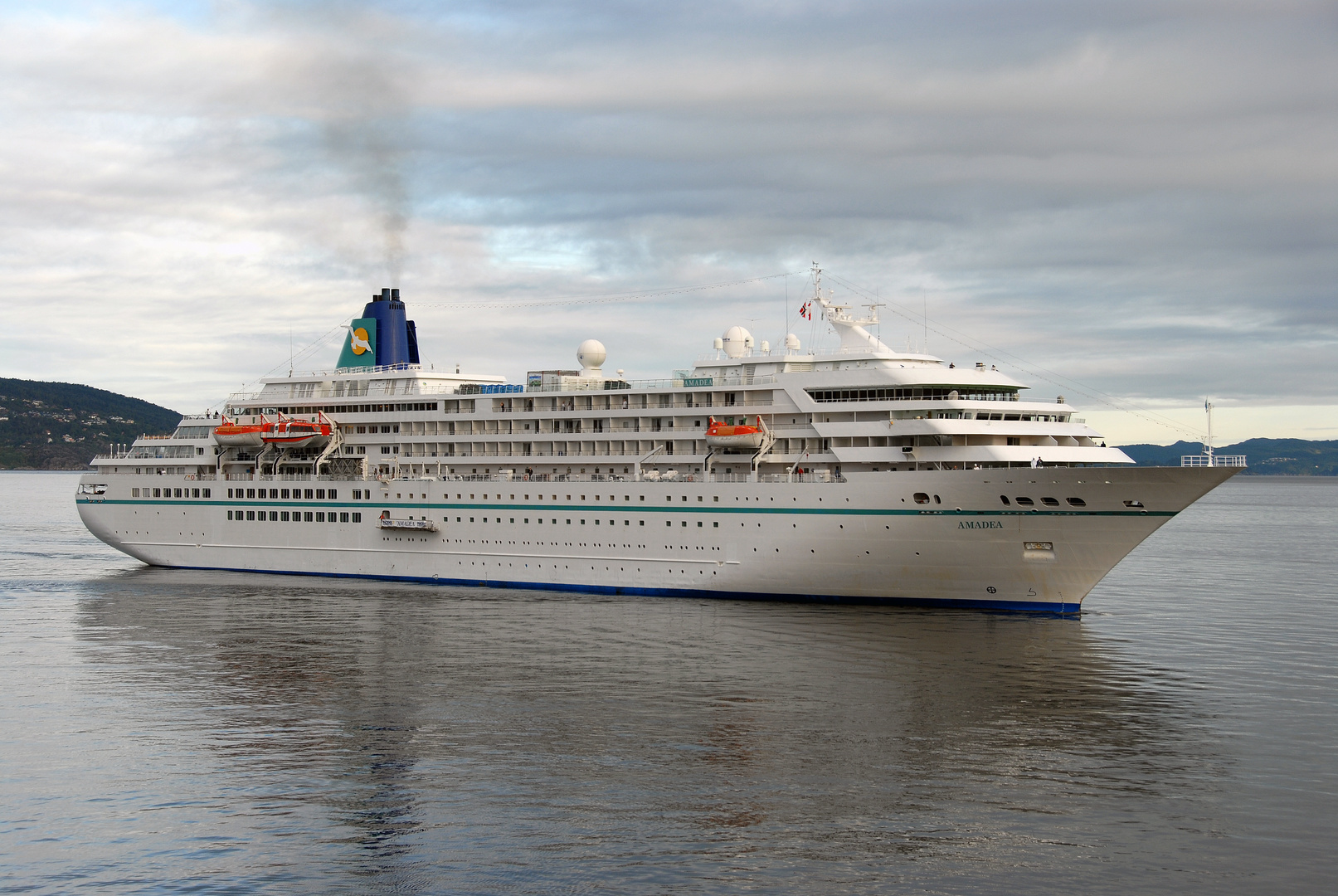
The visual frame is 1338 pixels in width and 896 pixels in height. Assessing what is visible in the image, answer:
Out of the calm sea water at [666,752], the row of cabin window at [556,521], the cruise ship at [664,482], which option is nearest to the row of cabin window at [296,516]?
the cruise ship at [664,482]

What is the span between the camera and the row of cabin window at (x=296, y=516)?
159 ft

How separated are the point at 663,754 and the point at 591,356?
2839 cm

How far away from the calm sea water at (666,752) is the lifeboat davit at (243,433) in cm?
1352

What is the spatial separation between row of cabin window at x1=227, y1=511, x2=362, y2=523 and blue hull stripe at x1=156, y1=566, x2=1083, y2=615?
89.0 inches

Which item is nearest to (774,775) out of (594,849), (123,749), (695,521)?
(594,849)

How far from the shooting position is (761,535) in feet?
129

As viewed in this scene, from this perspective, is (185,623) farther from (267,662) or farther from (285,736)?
(285,736)

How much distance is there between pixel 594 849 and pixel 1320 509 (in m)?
142

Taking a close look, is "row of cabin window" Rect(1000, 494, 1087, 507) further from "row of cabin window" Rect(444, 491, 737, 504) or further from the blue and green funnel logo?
the blue and green funnel logo

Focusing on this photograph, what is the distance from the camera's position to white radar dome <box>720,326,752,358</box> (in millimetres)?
43875

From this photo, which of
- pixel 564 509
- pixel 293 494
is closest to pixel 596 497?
pixel 564 509

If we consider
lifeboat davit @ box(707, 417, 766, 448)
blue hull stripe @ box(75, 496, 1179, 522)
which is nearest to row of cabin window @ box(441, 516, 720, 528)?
blue hull stripe @ box(75, 496, 1179, 522)

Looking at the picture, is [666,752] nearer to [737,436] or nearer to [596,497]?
[737,436]

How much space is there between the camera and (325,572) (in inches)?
1919
